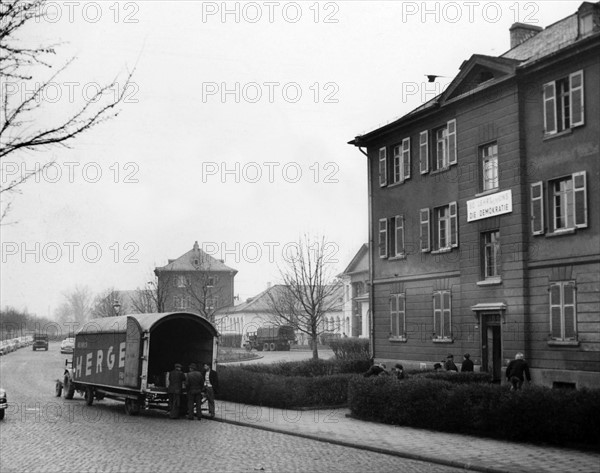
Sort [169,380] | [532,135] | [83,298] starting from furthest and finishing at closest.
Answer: [83,298], [532,135], [169,380]

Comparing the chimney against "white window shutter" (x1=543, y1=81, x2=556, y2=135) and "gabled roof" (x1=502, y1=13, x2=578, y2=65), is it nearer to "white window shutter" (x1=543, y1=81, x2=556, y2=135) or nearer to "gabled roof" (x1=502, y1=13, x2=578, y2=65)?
"gabled roof" (x1=502, y1=13, x2=578, y2=65)

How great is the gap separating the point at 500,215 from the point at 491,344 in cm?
476

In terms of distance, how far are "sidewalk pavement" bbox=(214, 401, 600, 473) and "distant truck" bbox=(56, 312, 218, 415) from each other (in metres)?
2.66

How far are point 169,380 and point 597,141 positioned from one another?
14.9 m

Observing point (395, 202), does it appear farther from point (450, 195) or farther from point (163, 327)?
point (163, 327)

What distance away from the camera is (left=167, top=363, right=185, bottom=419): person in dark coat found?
77.5ft

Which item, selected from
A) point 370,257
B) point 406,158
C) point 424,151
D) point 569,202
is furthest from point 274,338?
point 569,202

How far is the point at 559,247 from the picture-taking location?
25828 millimetres

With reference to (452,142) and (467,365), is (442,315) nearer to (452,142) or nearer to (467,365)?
(467,365)

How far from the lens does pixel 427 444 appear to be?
16.7m

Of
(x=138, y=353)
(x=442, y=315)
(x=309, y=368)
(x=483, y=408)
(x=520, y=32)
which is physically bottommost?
(x=483, y=408)

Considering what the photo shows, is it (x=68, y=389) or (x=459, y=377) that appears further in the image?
(x=68, y=389)

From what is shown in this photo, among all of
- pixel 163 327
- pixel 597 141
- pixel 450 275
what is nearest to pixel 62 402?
pixel 163 327

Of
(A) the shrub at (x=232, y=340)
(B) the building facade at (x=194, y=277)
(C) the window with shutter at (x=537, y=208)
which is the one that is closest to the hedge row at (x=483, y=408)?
(C) the window with shutter at (x=537, y=208)
